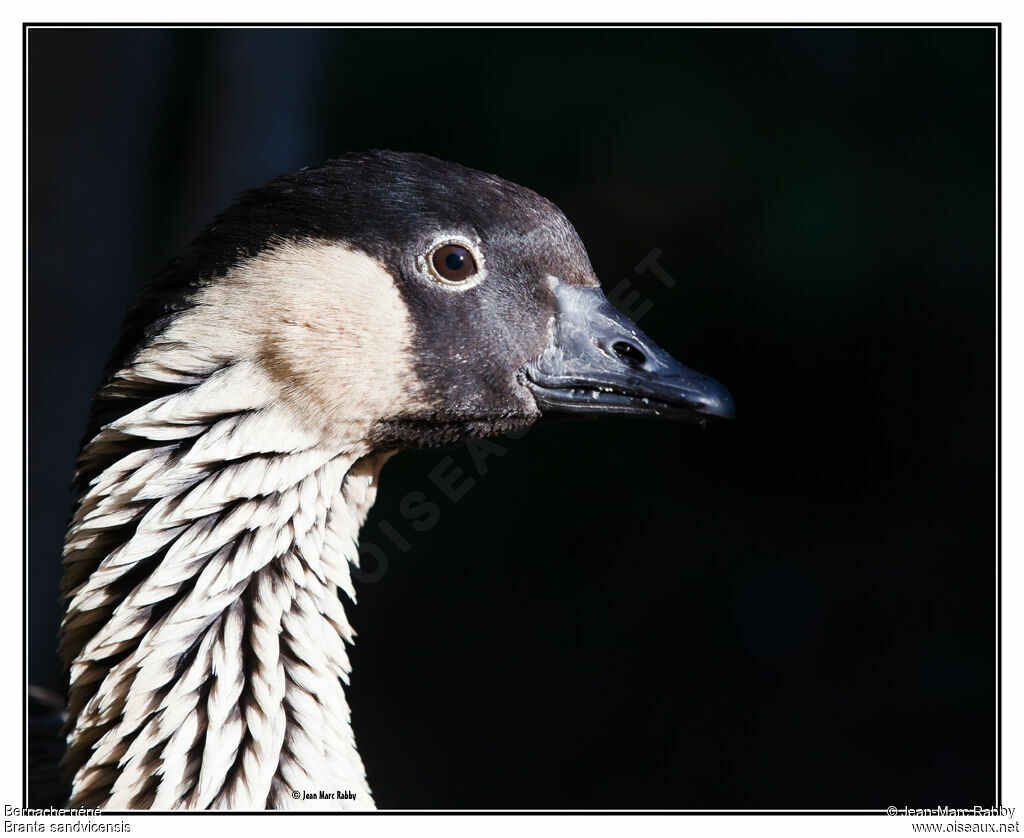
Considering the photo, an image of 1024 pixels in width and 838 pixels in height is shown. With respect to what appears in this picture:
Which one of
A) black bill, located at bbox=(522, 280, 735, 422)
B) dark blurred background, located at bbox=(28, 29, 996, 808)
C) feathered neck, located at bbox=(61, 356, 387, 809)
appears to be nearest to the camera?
feathered neck, located at bbox=(61, 356, 387, 809)

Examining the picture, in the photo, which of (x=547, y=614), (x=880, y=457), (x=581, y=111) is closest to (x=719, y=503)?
(x=880, y=457)

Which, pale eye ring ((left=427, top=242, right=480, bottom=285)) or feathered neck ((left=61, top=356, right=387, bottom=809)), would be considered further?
pale eye ring ((left=427, top=242, right=480, bottom=285))

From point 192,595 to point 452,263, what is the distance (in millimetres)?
1287

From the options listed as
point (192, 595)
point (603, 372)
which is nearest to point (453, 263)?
point (603, 372)

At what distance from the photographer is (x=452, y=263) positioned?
277 cm

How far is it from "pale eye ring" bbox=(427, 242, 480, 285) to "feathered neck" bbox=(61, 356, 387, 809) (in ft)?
2.01

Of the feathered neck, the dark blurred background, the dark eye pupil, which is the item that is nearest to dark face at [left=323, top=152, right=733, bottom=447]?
the dark eye pupil

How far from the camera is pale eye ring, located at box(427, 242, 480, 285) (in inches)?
108

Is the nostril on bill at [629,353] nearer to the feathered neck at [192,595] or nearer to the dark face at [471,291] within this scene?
the dark face at [471,291]

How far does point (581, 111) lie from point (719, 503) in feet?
10.7

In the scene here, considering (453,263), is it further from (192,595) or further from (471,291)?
(192,595)

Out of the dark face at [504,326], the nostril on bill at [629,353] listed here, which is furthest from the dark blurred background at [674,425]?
the nostril on bill at [629,353]

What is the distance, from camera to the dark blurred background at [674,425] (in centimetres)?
580

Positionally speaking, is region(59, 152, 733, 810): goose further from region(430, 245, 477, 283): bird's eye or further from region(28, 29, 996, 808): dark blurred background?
region(28, 29, 996, 808): dark blurred background
